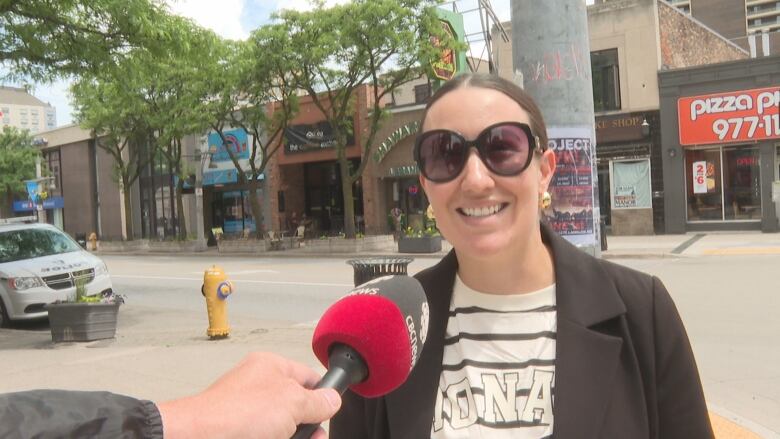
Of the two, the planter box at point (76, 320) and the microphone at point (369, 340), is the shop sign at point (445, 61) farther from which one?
the microphone at point (369, 340)

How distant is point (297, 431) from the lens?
1.05 m

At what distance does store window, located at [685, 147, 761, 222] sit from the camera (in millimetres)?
23734

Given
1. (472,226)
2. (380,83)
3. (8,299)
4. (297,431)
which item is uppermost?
(380,83)

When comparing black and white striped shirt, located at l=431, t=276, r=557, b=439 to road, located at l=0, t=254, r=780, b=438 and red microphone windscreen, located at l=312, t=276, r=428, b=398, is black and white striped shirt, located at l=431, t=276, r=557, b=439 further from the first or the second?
road, located at l=0, t=254, r=780, b=438

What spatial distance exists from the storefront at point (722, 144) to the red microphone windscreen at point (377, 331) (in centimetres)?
2491

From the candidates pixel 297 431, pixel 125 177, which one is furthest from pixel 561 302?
pixel 125 177

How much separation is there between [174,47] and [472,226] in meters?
10.6

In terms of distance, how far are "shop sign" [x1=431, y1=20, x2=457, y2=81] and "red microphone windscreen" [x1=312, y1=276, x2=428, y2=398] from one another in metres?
21.4

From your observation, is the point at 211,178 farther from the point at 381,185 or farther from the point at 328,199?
the point at 381,185

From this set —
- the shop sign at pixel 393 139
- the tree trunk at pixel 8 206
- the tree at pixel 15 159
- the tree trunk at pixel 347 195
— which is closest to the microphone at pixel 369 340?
the tree trunk at pixel 347 195

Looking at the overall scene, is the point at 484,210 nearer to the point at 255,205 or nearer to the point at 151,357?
the point at 151,357

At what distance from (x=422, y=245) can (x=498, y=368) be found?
20570mm

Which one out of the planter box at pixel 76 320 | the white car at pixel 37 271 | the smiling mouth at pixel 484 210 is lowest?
the planter box at pixel 76 320

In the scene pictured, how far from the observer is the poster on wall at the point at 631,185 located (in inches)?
987
